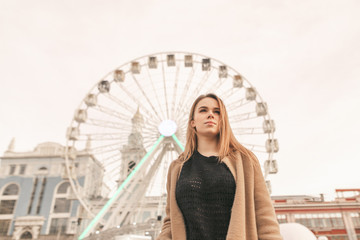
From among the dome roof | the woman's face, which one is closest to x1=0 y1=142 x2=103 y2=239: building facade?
the dome roof

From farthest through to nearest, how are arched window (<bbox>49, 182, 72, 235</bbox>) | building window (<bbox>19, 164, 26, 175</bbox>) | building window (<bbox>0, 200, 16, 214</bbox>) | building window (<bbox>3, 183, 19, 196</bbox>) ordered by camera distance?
1. building window (<bbox>19, 164, 26, 175</bbox>)
2. building window (<bbox>3, 183, 19, 196</bbox>)
3. building window (<bbox>0, 200, 16, 214</bbox>)
4. arched window (<bbox>49, 182, 72, 235</bbox>)

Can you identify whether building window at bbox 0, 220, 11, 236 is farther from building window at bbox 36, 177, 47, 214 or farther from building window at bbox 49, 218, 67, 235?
building window at bbox 49, 218, 67, 235

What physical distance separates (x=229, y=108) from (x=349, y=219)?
30.0 metres

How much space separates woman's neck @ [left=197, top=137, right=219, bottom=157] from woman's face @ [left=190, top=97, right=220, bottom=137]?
51mm

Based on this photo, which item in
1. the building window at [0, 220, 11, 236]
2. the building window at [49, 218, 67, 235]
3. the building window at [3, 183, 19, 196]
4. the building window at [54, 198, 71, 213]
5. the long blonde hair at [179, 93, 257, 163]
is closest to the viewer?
the long blonde hair at [179, 93, 257, 163]

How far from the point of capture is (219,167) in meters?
1.75

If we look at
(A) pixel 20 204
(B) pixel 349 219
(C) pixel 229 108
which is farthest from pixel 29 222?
(B) pixel 349 219

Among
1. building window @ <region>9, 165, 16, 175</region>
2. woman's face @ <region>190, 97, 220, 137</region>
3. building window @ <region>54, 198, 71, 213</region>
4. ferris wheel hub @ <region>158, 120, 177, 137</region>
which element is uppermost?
building window @ <region>9, 165, 16, 175</region>

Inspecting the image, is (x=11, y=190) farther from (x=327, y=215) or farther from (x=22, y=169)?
(x=327, y=215)

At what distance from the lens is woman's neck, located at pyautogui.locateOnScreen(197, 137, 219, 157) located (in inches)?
75.9

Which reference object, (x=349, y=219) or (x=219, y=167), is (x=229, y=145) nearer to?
(x=219, y=167)

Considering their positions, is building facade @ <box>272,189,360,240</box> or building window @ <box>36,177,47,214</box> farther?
building window @ <box>36,177,47,214</box>

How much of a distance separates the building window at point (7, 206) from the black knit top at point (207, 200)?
4775 centimetres

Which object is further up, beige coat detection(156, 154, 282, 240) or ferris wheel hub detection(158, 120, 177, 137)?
ferris wheel hub detection(158, 120, 177, 137)
